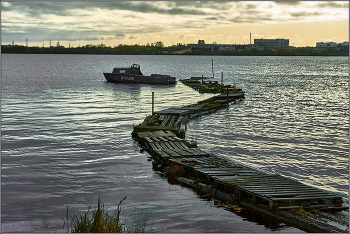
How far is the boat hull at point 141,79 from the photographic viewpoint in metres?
68.4

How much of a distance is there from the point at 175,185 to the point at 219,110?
2285cm

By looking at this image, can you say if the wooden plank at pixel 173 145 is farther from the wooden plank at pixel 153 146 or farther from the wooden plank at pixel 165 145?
the wooden plank at pixel 153 146

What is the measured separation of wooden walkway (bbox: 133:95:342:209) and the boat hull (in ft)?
150

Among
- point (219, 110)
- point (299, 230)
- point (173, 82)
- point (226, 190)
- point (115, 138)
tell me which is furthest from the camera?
point (173, 82)

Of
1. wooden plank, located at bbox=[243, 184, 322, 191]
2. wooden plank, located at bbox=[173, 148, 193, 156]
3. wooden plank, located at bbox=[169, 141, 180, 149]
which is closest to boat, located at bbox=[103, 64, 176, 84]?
wooden plank, located at bbox=[169, 141, 180, 149]

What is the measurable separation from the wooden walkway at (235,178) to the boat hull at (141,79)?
45.8 meters

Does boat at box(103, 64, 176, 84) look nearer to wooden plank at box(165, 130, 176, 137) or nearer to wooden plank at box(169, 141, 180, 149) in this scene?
wooden plank at box(165, 130, 176, 137)

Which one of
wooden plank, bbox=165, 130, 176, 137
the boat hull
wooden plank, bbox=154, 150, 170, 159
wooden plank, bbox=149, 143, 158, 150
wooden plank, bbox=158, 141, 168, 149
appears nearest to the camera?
wooden plank, bbox=154, 150, 170, 159

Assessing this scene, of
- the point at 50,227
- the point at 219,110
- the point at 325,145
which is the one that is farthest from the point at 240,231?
the point at 219,110

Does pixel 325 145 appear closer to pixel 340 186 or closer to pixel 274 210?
pixel 340 186

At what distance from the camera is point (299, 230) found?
431 inches

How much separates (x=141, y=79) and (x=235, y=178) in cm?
5662

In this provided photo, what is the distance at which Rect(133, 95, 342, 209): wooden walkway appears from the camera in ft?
39.6

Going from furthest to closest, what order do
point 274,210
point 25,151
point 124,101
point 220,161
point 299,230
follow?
point 124,101, point 25,151, point 220,161, point 274,210, point 299,230
